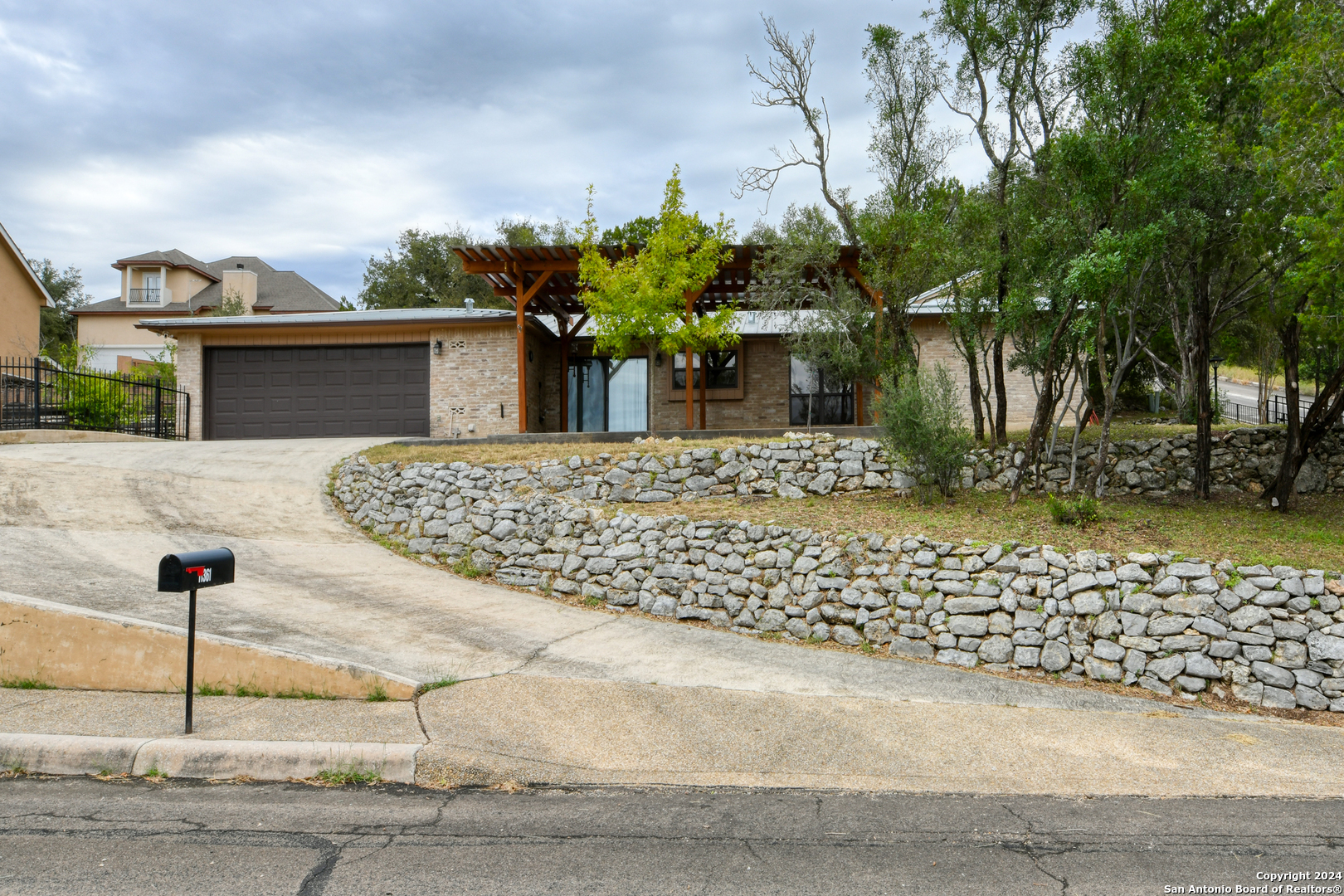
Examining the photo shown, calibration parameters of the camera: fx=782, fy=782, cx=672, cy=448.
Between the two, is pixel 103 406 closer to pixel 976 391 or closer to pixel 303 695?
pixel 303 695

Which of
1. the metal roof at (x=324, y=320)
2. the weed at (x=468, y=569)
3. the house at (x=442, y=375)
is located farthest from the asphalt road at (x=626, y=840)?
the metal roof at (x=324, y=320)

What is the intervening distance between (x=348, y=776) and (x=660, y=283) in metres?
11.2

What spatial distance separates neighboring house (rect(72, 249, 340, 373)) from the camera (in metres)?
35.2

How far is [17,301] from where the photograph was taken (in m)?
24.1

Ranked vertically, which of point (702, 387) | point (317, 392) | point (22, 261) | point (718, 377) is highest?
point (22, 261)

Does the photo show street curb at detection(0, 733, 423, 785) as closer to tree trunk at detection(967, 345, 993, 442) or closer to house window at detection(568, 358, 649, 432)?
tree trunk at detection(967, 345, 993, 442)

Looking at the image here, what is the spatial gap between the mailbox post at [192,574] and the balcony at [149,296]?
37434 mm

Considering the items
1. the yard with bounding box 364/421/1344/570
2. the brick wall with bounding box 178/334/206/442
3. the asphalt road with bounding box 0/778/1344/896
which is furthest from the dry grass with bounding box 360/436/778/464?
the brick wall with bounding box 178/334/206/442

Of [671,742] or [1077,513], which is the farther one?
[1077,513]

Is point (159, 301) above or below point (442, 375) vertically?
above

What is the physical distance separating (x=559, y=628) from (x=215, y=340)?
50.5 ft

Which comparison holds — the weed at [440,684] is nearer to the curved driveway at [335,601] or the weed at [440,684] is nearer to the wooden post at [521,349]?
the curved driveway at [335,601]

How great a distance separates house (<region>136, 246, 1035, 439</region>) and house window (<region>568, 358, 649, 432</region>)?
0.88 metres

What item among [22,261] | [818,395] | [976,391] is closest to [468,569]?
[976,391]
